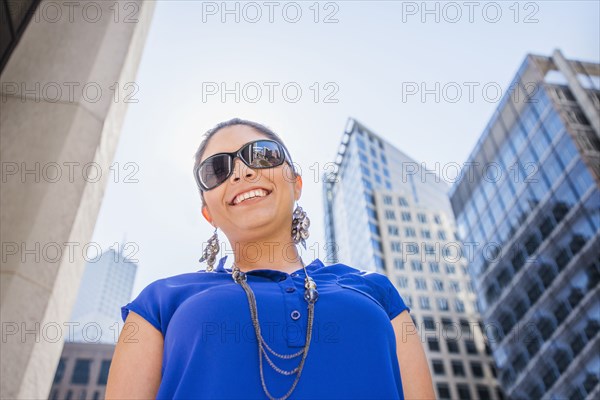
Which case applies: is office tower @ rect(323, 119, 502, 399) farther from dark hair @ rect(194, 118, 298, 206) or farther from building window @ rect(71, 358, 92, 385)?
dark hair @ rect(194, 118, 298, 206)

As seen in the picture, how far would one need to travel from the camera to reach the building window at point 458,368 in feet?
213

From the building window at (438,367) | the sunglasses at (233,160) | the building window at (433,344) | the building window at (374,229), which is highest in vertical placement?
the building window at (374,229)

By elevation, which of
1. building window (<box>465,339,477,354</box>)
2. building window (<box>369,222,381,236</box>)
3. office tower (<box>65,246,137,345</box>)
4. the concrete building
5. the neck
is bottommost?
the neck

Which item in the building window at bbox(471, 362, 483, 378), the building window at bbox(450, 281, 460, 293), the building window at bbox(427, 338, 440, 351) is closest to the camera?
the building window at bbox(427, 338, 440, 351)

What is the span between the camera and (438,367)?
211 feet

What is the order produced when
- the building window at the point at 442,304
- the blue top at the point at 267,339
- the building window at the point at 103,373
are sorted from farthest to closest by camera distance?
the building window at the point at 442,304, the building window at the point at 103,373, the blue top at the point at 267,339

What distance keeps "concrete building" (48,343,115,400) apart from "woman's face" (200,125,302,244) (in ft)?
187

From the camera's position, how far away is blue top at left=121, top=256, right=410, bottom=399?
4.74 feet

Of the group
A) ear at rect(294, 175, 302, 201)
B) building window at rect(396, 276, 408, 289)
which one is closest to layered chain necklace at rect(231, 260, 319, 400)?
ear at rect(294, 175, 302, 201)

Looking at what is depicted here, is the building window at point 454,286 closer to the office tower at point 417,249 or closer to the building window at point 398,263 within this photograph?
the office tower at point 417,249

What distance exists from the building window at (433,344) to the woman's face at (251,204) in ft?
226

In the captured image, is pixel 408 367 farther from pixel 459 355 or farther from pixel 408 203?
pixel 408 203

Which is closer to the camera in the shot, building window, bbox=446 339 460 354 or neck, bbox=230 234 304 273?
neck, bbox=230 234 304 273

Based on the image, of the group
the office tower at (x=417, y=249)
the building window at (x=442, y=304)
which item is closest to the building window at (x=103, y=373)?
the office tower at (x=417, y=249)
